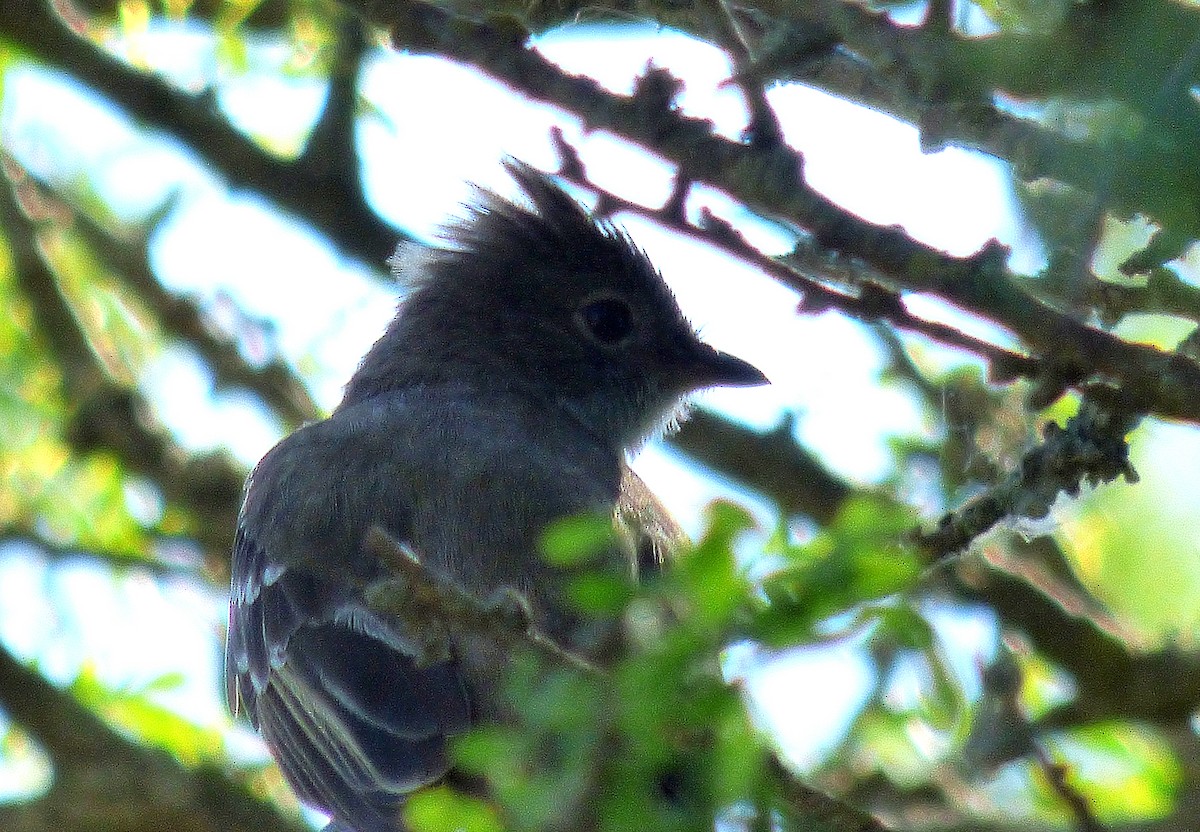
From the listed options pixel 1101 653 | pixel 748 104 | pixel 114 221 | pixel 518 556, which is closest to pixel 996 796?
pixel 1101 653

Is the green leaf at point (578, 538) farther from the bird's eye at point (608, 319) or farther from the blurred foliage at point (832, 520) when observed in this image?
the bird's eye at point (608, 319)

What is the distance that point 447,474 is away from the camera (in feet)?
16.3

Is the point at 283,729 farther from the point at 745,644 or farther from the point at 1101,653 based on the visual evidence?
the point at 1101,653

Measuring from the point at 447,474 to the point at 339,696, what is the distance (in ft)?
2.62

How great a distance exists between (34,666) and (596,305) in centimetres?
256

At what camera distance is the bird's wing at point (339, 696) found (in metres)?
4.21

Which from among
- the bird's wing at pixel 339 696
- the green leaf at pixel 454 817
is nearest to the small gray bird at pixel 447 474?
the bird's wing at pixel 339 696

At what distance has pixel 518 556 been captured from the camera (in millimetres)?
4633

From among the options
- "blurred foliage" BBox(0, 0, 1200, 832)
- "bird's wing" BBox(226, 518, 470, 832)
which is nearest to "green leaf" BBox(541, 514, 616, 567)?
"blurred foliage" BBox(0, 0, 1200, 832)

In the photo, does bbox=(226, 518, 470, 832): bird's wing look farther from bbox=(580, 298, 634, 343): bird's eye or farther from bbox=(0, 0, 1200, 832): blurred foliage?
bbox=(580, 298, 634, 343): bird's eye

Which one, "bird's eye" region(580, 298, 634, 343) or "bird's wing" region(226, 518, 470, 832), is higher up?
"bird's eye" region(580, 298, 634, 343)

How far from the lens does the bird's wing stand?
166 inches

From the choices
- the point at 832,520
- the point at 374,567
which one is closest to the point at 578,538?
the point at 374,567

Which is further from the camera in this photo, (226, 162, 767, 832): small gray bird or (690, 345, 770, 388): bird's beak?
(690, 345, 770, 388): bird's beak
